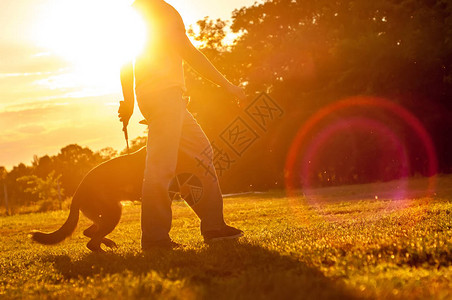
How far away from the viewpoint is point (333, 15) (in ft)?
87.6

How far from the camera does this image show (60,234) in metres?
7.03

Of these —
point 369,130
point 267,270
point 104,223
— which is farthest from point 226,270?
point 369,130

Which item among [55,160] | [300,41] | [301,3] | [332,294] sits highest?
[301,3]

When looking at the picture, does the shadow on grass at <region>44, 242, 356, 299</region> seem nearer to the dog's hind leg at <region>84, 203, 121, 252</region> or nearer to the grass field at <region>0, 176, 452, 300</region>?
the grass field at <region>0, 176, 452, 300</region>

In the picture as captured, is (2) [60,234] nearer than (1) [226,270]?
No

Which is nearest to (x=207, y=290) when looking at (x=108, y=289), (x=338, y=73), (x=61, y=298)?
(x=108, y=289)

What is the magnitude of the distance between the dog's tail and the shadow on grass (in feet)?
1.87

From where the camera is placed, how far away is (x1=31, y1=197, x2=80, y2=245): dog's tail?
274 inches

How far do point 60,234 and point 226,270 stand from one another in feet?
10.5

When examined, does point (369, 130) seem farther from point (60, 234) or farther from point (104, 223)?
point (60, 234)

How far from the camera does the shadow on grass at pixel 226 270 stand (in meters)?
3.46

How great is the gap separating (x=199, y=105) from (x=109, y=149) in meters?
12.1

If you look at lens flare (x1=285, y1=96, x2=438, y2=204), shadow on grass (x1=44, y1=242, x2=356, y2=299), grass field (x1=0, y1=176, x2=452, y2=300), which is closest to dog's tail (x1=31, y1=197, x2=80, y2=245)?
grass field (x1=0, y1=176, x2=452, y2=300)

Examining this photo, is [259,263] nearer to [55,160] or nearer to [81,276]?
[81,276]
